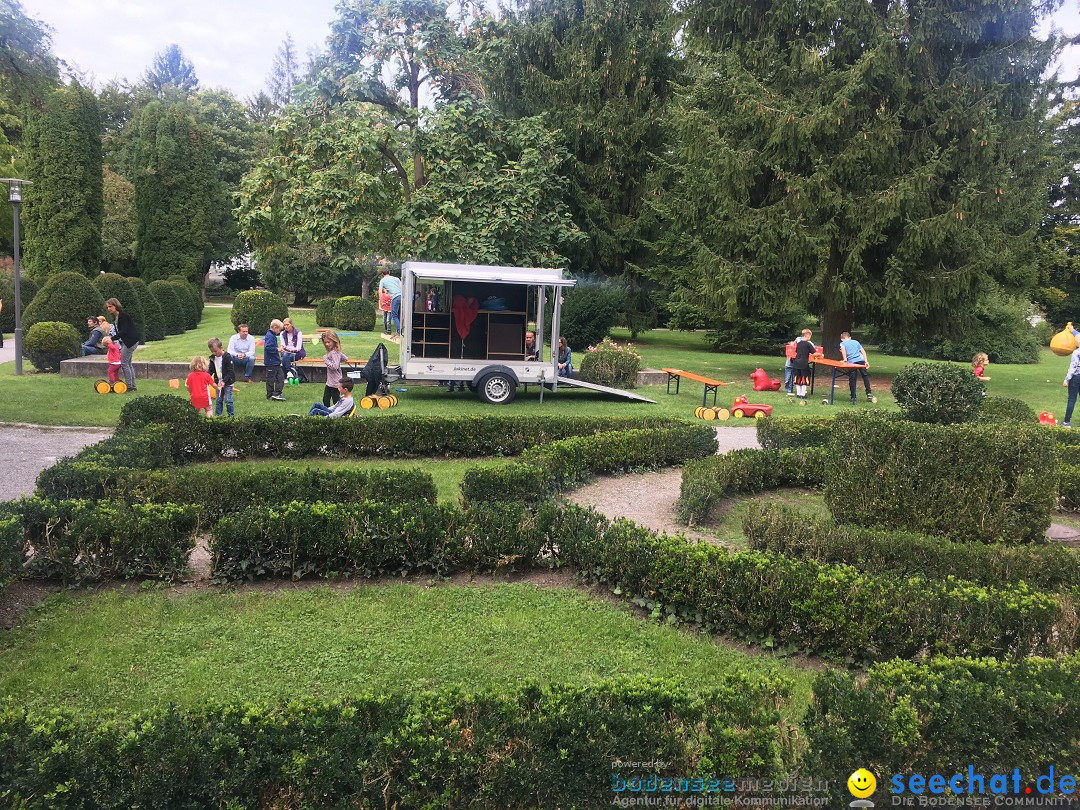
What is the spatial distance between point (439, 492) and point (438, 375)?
22.6 feet

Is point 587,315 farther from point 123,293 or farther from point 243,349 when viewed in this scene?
point 123,293

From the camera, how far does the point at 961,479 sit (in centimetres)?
677

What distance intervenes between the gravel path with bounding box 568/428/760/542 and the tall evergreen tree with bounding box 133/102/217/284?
104 feet

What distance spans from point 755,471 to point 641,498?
145cm

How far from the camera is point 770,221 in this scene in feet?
70.0

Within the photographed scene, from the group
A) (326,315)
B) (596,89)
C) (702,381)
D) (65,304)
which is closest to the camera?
(702,381)

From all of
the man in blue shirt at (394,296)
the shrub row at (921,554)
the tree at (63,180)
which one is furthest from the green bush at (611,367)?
the tree at (63,180)

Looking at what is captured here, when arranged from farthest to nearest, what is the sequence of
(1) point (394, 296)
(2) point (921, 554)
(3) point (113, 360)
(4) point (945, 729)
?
(1) point (394, 296) → (3) point (113, 360) → (2) point (921, 554) → (4) point (945, 729)

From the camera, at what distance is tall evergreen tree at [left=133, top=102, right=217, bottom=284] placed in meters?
36.3

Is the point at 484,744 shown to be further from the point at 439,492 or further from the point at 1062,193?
the point at 1062,193

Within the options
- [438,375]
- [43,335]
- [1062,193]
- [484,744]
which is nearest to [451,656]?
[484,744]

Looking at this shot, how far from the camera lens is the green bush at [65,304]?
19.1 meters

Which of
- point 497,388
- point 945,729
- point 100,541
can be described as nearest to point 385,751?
point 945,729

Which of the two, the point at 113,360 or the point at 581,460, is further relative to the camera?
the point at 113,360
